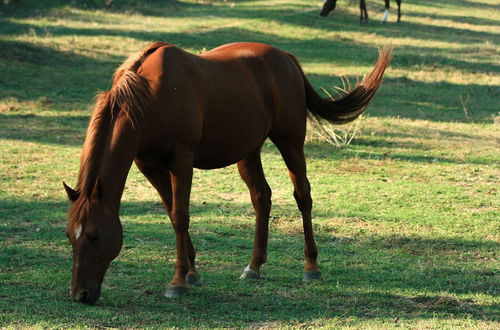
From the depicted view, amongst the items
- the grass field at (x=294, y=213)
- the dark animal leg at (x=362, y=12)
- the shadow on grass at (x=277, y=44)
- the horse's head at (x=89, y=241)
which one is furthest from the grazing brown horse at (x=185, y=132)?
the dark animal leg at (x=362, y=12)

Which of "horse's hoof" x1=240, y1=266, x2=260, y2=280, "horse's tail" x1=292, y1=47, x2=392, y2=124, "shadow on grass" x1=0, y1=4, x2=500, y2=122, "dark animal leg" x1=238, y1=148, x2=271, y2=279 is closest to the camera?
"horse's hoof" x1=240, y1=266, x2=260, y2=280

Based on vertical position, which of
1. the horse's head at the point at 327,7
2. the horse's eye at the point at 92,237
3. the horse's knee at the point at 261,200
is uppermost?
the horse's head at the point at 327,7

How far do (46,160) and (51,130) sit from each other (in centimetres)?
186

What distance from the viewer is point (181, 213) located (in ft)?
17.7

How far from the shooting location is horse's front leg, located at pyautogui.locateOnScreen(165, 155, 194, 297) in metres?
5.28

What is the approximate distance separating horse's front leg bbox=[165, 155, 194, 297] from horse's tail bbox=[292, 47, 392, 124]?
61.7 inches

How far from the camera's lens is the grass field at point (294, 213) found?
209 inches

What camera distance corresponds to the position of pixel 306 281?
19.8 feet

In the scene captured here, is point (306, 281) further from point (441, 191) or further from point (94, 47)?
point (94, 47)

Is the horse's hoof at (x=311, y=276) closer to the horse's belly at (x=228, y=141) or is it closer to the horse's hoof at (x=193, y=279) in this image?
the horse's hoof at (x=193, y=279)

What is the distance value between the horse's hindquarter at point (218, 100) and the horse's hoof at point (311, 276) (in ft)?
3.44

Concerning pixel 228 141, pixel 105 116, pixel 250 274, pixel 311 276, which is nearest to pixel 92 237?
pixel 105 116

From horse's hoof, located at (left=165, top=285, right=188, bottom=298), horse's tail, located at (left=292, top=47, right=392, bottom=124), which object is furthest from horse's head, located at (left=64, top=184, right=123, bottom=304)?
horse's tail, located at (left=292, top=47, right=392, bottom=124)

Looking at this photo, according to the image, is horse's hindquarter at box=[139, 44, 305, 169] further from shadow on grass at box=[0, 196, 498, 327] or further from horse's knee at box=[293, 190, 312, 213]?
shadow on grass at box=[0, 196, 498, 327]
